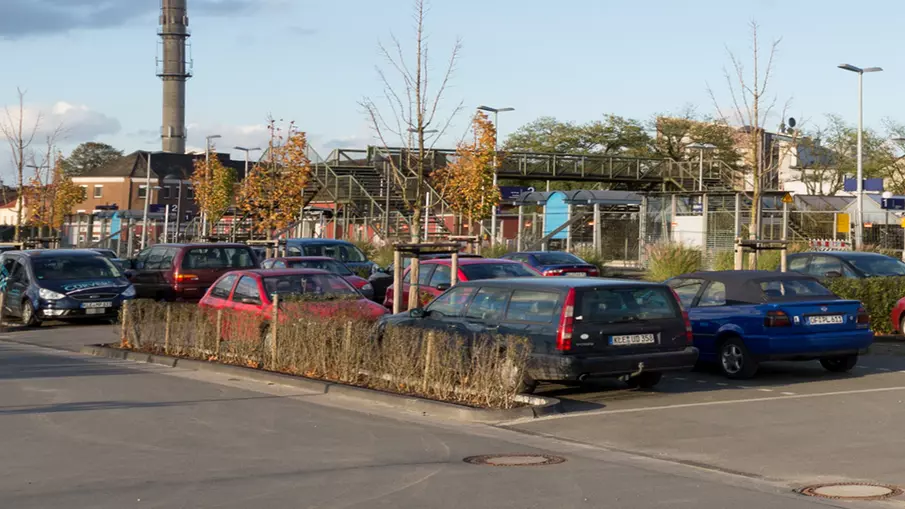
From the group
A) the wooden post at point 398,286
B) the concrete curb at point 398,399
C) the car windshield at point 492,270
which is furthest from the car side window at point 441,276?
the concrete curb at point 398,399

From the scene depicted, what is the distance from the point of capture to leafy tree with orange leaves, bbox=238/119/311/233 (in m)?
45.7

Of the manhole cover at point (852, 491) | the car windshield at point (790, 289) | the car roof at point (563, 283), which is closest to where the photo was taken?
the manhole cover at point (852, 491)

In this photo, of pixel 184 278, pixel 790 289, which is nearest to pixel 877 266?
pixel 790 289

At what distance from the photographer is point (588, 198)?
5166 centimetres

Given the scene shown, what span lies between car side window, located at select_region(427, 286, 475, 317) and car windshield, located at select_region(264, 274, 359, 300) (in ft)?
9.98

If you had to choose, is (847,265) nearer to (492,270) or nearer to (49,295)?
(492,270)

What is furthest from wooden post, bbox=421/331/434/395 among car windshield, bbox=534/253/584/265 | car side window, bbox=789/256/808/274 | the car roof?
car windshield, bbox=534/253/584/265

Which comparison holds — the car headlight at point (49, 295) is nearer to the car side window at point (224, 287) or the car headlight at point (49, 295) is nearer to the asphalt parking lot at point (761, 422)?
the car side window at point (224, 287)

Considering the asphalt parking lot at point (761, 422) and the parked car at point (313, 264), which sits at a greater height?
the parked car at point (313, 264)

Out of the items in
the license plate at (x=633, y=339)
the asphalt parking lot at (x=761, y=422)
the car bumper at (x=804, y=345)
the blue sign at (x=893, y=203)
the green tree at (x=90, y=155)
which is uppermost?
the green tree at (x=90, y=155)

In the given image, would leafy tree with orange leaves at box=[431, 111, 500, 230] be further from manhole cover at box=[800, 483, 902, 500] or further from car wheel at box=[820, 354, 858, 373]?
manhole cover at box=[800, 483, 902, 500]

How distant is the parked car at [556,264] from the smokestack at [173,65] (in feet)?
256

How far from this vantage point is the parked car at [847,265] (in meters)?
23.6

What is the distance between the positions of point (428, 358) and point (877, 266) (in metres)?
13.3
